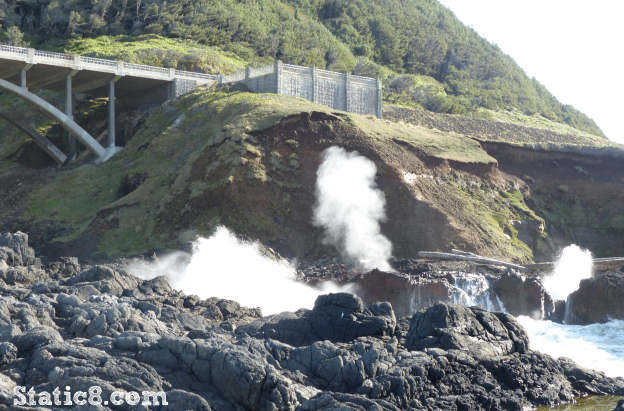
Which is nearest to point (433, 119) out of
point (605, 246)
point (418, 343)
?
point (605, 246)

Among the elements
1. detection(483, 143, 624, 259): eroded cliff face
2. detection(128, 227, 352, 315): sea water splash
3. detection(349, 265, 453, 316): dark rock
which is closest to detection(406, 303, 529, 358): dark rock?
detection(349, 265, 453, 316): dark rock

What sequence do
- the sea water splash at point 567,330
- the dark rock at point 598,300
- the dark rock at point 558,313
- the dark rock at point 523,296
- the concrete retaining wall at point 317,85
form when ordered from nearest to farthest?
the sea water splash at point 567,330, the dark rock at point 598,300, the dark rock at point 558,313, the dark rock at point 523,296, the concrete retaining wall at point 317,85

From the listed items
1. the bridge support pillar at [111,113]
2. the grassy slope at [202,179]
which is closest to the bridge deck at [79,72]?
the bridge support pillar at [111,113]

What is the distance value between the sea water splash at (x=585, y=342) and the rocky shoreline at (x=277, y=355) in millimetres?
5459

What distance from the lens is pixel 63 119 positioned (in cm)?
6116

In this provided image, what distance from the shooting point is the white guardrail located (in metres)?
57.9

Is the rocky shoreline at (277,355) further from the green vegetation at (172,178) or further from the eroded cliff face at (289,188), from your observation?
the eroded cliff face at (289,188)

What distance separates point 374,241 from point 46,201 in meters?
23.1

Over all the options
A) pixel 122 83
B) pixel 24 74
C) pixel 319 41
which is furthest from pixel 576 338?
pixel 319 41

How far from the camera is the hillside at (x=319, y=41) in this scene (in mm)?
91812

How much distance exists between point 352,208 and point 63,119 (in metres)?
23.9

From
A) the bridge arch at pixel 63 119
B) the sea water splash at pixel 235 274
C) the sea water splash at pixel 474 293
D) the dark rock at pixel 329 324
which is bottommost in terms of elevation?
the sea water splash at pixel 235 274

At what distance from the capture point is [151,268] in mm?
44312

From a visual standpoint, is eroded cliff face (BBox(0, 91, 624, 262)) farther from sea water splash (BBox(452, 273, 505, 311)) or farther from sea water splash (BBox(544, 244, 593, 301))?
sea water splash (BBox(452, 273, 505, 311))
